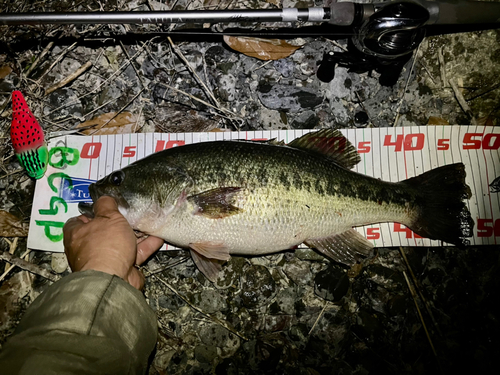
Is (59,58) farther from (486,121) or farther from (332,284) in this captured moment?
(486,121)

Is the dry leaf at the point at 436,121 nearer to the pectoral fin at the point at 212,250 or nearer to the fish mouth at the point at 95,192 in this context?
the pectoral fin at the point at 212,250

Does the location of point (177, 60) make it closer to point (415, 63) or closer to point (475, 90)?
point (415, 63)

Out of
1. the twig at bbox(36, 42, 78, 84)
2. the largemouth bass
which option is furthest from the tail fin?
the twig at bbox(36, 42, 78, 84)

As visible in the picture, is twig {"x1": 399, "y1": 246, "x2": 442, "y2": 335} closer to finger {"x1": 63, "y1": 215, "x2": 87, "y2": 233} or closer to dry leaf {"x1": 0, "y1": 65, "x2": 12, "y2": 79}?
finger {"x1": 63, "y1": 215, "x2": 87, "y2": 233}

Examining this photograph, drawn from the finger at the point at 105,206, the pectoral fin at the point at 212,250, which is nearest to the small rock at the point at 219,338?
the pectoral fin at the point at 212,250

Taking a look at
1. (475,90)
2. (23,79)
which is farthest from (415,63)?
(23,79)
